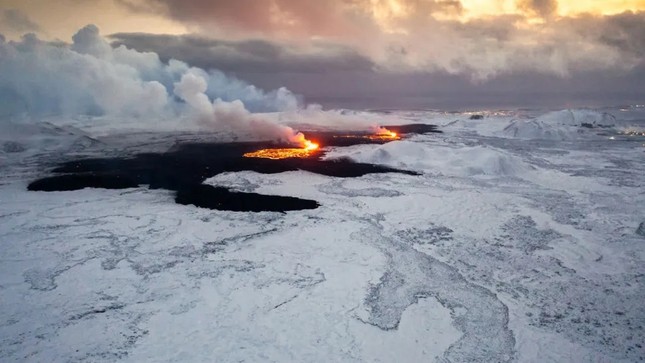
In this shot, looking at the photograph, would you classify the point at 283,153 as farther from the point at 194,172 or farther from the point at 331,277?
the point at 331,277

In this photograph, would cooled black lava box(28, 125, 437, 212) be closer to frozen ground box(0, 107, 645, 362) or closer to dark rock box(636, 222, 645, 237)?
frozen ground box(0, 107, 645, 362)

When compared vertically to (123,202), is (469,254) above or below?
below

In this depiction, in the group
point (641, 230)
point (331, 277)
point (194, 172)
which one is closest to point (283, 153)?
point (194, 172)

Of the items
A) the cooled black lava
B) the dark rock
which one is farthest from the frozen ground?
the cooled black lava

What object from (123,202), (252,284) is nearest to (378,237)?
(252,284)

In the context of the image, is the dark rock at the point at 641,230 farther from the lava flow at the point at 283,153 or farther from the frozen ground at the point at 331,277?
the lava flow at the point at 283,153

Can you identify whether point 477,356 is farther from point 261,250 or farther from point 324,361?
point 261,250
